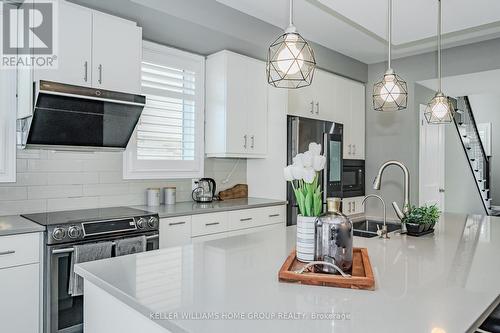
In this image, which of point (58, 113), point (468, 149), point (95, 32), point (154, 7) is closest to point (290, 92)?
point (154, 7)

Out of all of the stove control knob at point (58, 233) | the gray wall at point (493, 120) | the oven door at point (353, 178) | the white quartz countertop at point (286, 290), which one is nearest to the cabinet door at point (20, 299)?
the stove control knob at point (58, 233)

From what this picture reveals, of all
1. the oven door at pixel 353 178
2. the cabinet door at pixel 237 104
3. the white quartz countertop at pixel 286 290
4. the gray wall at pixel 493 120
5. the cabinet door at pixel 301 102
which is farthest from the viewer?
the gray wall at pixel 493 120

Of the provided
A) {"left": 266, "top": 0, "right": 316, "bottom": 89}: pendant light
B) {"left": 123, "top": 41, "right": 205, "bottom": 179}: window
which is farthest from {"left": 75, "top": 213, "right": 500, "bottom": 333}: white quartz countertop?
{"left": 123, "top": 41, "right": 205, "bottom": 179}: window

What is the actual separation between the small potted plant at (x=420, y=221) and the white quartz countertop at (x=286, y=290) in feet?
1.09

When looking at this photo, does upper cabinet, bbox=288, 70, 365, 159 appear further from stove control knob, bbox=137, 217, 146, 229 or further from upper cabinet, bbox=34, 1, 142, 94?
stove control knob, bbox=137, 217, 146, 229

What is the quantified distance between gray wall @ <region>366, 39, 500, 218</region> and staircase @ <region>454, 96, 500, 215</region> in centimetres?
210

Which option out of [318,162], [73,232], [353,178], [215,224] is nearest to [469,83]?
[353,178]

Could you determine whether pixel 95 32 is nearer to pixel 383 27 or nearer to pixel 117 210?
pixel 117 210

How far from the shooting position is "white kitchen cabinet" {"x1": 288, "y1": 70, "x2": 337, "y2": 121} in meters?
4.21

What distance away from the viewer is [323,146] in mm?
3980

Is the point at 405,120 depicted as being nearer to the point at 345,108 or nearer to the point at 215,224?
the point at 345,108

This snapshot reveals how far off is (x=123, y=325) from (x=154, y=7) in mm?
2279

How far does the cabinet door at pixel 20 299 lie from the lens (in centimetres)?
211

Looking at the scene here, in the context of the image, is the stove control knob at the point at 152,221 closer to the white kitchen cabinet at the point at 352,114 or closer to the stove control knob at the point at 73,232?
the stove control knob at the point at 73,232
